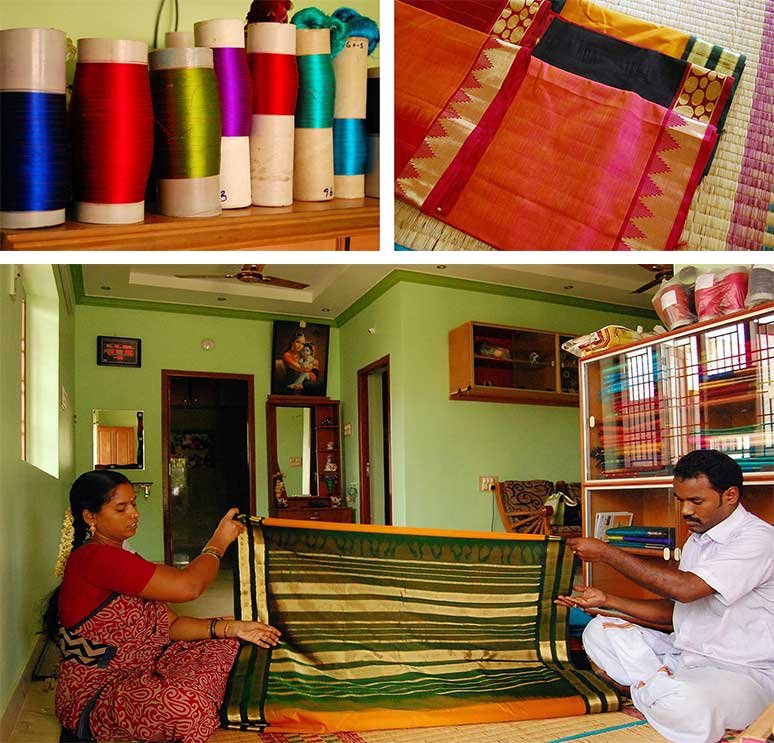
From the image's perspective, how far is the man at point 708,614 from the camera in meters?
2.62

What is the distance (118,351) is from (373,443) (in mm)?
2512

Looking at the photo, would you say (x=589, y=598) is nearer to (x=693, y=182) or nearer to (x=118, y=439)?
(x=693, y=182)

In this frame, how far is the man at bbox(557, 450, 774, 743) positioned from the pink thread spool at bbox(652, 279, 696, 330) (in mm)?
1131

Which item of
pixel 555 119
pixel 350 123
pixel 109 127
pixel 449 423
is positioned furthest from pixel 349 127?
pixel 449 423

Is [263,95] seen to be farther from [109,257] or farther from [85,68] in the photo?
[109,257]

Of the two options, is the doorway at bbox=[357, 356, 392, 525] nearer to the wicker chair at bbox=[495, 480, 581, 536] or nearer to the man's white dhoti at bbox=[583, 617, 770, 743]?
the wicker chair at bbox=[495, 480, 581, 536]

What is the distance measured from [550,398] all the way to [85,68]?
5.71m

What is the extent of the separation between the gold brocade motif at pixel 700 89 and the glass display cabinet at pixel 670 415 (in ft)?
4.10

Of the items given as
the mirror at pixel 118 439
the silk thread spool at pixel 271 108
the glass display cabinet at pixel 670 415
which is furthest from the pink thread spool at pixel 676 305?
the mirror at pixel 118 439

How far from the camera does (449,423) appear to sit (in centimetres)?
721

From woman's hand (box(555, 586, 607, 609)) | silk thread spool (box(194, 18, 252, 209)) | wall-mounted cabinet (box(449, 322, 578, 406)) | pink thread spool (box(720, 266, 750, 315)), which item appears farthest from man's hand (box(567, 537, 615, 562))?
wall-mounted cabinet (box(449, 322, 578, 406))

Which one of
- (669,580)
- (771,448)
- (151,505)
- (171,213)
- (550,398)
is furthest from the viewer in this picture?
(151,505)

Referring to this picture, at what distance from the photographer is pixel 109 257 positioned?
2121 mm

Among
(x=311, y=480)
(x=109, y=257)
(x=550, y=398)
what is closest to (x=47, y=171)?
(x=109, y=257)
